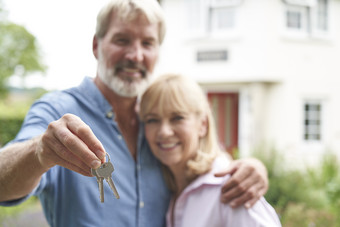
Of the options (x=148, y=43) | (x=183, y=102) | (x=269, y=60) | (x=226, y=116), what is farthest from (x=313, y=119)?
(x=148, y=43)

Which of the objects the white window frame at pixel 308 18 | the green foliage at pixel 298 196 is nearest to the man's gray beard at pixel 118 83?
the green foliage at pixel 298 196

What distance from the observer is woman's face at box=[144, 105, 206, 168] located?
2.44 feet

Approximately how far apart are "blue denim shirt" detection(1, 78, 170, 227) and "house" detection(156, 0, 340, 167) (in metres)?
4.27

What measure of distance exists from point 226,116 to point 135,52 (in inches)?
209

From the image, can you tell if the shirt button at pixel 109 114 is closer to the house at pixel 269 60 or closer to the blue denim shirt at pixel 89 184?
the blue denim shirt at pixel 89 184

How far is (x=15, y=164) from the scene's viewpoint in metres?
0.44

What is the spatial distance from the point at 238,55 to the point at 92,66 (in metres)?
4.69

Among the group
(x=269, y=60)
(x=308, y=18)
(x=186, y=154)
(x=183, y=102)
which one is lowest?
(x=186, y=154)

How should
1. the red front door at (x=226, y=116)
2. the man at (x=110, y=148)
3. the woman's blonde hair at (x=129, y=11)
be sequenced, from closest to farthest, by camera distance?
the man at (x=110, y=148), the woman's blonde hair at (x=129, y=11), the red front door at (x=226, y=116)

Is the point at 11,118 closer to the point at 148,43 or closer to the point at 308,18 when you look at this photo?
the point at 148,43

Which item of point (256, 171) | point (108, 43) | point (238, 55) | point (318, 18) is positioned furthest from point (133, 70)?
point (318, 18)

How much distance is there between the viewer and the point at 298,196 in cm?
237

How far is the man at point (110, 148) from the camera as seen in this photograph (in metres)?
0.45

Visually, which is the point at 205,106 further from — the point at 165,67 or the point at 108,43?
the point at 165,67
